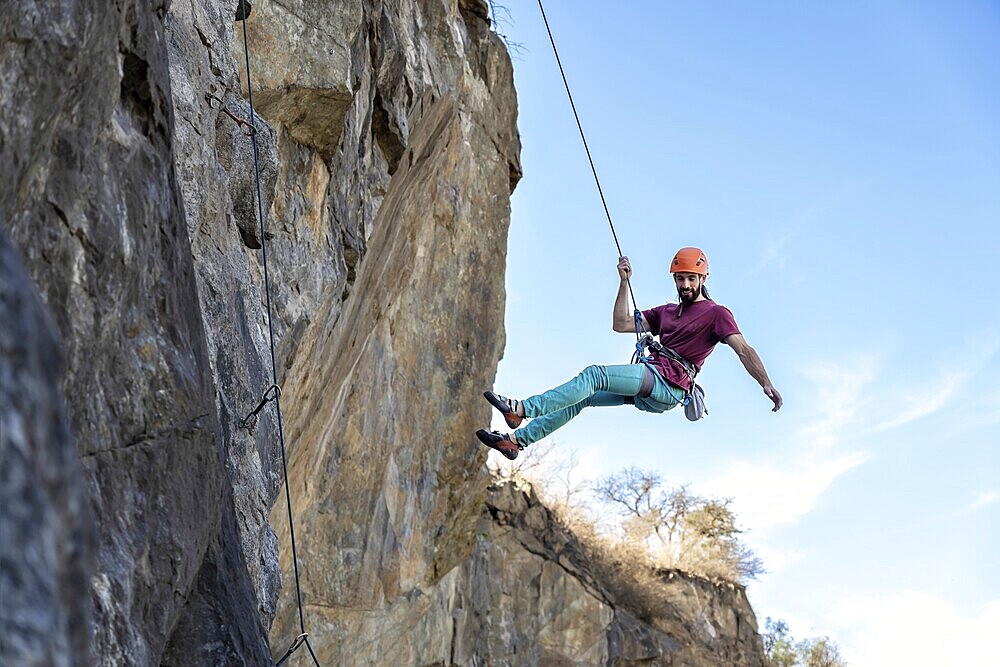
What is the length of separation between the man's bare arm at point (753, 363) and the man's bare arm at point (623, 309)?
66cm

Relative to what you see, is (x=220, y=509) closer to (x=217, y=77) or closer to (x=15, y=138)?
(x=15, y=138)

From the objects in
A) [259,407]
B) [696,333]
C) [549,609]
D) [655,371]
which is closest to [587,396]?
[655,371]

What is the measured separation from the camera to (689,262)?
7449mm

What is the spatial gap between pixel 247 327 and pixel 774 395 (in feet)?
12.0

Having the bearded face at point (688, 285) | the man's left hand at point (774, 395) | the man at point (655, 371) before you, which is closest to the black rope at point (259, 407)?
the man at point (655, 371)

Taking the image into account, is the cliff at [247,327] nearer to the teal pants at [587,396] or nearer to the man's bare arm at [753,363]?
the teal pants at [587,396]

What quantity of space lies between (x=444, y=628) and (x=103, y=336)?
38.8 ft

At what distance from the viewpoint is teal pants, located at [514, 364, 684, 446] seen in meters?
6.60

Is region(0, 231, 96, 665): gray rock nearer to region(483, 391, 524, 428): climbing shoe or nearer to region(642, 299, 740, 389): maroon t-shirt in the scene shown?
region(483, 391, 524, 428): climbing shoe

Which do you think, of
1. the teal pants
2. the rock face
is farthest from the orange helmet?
the rock face

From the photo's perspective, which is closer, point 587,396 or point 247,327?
point 247,327

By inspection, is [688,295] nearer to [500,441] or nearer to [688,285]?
[688,285]

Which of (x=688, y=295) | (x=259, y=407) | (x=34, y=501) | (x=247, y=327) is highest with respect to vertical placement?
(x=688, y=295)

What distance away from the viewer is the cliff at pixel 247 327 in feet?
9.13
